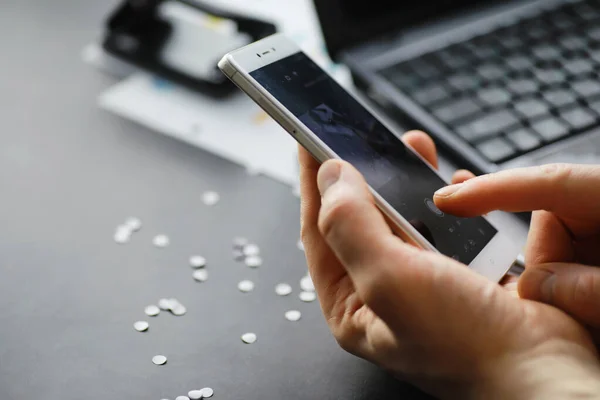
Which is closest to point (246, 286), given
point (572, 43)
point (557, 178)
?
point (557, 178)

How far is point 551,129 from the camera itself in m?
0.70

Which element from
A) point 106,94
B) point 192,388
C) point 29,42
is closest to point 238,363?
point 192,388

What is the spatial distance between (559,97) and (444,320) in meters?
0.39

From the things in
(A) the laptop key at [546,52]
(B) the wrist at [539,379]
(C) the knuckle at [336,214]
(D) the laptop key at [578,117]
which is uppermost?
(C) the knuckle at [336,214]

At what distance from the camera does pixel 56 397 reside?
0.51 meters

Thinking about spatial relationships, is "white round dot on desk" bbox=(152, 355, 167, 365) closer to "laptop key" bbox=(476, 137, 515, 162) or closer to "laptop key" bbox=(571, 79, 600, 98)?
"laptop key" bbox=(476, 137, 515, 162)

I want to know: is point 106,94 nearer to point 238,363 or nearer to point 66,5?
point 66,5

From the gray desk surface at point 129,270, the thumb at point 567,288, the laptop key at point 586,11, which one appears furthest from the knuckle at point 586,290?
the laptop key at point 586,11

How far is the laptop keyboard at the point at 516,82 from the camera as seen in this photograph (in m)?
0.70

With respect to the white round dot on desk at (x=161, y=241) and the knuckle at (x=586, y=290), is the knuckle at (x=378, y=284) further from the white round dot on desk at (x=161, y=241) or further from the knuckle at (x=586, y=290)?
the white round dot on desk at (x=161, y=241)

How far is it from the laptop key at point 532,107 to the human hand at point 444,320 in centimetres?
30

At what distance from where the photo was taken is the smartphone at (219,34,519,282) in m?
0.52

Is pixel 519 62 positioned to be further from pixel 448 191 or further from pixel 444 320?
pixel 444 320

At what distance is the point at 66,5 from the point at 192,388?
704mm
